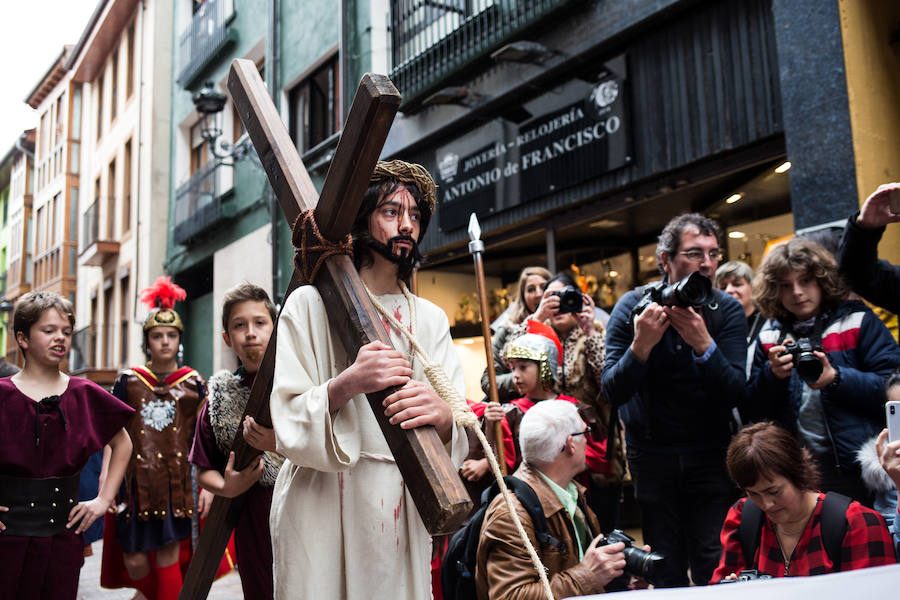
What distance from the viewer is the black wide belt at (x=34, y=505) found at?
354 cm

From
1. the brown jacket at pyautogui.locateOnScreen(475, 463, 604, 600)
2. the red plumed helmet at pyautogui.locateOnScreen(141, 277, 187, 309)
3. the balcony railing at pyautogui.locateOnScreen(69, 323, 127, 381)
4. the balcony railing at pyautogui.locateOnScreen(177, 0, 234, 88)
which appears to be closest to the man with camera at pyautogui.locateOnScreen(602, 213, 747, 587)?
the brown jacket at pyautogui.locateOnScreen(475, 463, 604, 600)

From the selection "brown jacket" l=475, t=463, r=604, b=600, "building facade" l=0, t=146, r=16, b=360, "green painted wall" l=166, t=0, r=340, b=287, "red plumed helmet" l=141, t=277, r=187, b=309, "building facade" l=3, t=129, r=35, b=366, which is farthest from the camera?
"building facade" l=0, t=146, r=16, b=360

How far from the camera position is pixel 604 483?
468 cm

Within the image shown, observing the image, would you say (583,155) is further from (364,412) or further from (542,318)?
(364,412)

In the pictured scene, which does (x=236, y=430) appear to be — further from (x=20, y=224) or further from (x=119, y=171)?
(x=20, y=224)

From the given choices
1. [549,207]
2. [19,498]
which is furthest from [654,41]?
[19,498]

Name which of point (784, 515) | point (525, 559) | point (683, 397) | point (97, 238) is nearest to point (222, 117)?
point (97, 238)

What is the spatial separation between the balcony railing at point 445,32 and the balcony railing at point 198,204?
582 cm

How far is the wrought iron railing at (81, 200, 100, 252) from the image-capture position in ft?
72.8

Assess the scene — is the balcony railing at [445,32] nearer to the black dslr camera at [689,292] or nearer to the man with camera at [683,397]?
the man with camera at [683,397]

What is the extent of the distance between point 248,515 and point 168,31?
18.0 m

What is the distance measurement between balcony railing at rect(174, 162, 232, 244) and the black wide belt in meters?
12.0

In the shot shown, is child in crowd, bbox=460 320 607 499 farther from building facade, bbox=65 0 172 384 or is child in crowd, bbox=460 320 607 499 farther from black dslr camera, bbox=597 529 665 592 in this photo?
building facade, bbox=65 0 172 384

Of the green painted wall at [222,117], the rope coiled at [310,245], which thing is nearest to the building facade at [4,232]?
the green painted wall at [222,117]
